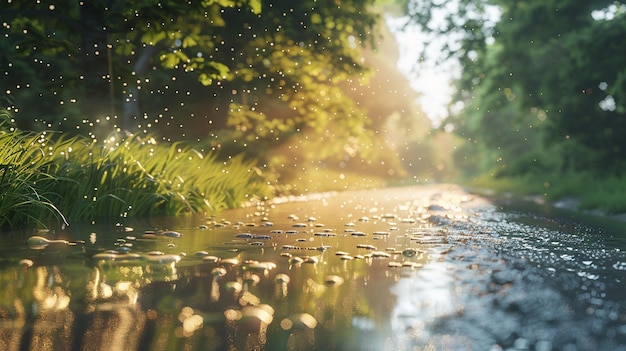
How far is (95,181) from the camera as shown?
26.0 ft

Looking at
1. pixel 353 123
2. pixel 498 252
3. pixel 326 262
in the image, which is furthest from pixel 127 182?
pixel 353 123

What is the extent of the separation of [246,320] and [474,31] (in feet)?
64.3

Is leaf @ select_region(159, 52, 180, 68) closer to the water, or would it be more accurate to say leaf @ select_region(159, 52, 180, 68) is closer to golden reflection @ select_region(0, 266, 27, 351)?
the water

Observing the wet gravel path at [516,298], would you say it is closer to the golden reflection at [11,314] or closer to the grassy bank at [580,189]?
the golden reflection at [11,314]

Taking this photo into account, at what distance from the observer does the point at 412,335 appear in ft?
9.34

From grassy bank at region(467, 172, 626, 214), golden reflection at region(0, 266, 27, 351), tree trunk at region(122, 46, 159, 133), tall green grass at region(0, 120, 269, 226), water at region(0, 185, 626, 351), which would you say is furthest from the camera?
tree trunk at region(122, 46, 159, 133)

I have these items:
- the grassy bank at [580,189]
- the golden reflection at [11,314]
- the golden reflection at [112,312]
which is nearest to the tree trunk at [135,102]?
the grassy bank at [580,189]

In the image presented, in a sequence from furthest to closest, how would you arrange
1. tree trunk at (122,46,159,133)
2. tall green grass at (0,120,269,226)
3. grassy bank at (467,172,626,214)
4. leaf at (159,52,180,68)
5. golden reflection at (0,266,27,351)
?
tree trunk at (122,46,159,133), grassy bank at (467,172,626,214), leaf at (159,52,180,68), tall green grass at (0,120,269,226), golden reflection at (0,266,27,351)

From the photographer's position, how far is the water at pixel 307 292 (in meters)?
2.76

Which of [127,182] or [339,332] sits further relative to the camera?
[127,182]

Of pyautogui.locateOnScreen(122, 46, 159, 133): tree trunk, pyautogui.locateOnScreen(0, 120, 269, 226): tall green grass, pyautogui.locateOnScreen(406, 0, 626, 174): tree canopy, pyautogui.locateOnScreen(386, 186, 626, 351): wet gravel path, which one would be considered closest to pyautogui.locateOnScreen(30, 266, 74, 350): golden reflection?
pyautogui.locateOnScreen(386, 186, 626, 351): wet gravel path

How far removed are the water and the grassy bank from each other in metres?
5.49

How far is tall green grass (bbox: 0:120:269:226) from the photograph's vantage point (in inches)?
260

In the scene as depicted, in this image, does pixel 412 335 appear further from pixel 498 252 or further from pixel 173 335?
pixel 498 252
